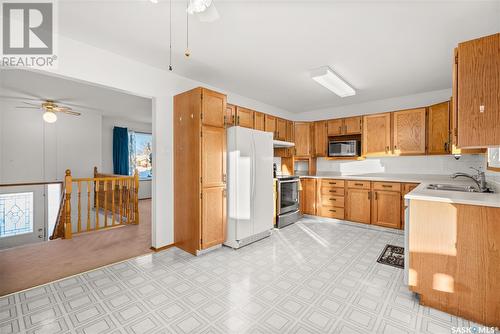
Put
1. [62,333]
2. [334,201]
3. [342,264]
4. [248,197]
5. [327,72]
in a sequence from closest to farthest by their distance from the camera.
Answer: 1. [62,333]
2. [342,264]
3. [327,72]
4. [248,197]
5. [334,201]

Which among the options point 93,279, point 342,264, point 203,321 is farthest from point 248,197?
point 93,279

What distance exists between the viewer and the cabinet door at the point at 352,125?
14.9 ft

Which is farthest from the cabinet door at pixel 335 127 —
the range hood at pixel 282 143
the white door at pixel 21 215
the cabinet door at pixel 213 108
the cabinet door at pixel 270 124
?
the white door at pixel 21 215

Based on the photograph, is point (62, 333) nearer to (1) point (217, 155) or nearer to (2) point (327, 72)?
(1) point (217, 155)

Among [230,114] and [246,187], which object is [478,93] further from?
[230,114]

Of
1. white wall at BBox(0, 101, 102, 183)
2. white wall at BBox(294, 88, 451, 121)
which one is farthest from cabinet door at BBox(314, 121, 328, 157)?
white wall at BBox(0, 101, 102, 183)

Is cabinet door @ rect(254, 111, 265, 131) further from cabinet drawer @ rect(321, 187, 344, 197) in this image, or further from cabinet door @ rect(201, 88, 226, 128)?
cabinet drawer @ rect(321, 187, 344, 197)

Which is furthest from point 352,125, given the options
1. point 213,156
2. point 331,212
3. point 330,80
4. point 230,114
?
point 213,156

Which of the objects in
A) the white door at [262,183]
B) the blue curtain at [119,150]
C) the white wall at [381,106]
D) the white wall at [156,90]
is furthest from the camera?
the blue curtain at [119,150]

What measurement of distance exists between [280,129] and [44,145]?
19.3 feet

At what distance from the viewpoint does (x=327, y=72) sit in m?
3.01

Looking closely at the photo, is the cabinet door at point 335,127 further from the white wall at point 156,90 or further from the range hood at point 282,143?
the white wall at point 156,90

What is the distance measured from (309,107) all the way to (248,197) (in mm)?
3129

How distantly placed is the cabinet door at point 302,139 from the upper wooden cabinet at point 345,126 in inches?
19.7
